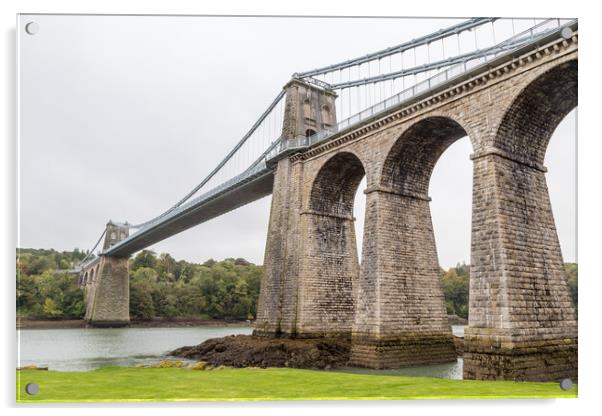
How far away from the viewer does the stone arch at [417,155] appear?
726 inches

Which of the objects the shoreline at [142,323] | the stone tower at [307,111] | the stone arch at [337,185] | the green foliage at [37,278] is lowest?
the shoreline at [142,323]

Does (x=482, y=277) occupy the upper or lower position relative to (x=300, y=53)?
lower

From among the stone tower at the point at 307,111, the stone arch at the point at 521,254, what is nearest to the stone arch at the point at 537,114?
the stone arch at the point at 521,254

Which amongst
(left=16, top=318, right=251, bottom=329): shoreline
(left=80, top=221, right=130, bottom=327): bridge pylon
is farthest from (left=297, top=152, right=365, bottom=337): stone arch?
(left=80, top=221, right=130, bottom=327): bridge pylon

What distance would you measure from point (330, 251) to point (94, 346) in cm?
1204

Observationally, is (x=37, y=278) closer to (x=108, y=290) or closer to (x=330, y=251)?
(x=330, y=251)

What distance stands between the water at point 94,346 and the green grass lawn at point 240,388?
78 cm

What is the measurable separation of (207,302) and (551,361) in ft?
73.2

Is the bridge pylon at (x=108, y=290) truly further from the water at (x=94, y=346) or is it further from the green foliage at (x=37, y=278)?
the green foliage at (x=37, y=278)

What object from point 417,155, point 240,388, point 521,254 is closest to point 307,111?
point 417,155

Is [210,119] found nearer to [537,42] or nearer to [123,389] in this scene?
[123,389]

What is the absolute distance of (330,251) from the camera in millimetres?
23750

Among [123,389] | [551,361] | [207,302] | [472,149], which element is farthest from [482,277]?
[207,302]

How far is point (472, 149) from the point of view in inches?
609
